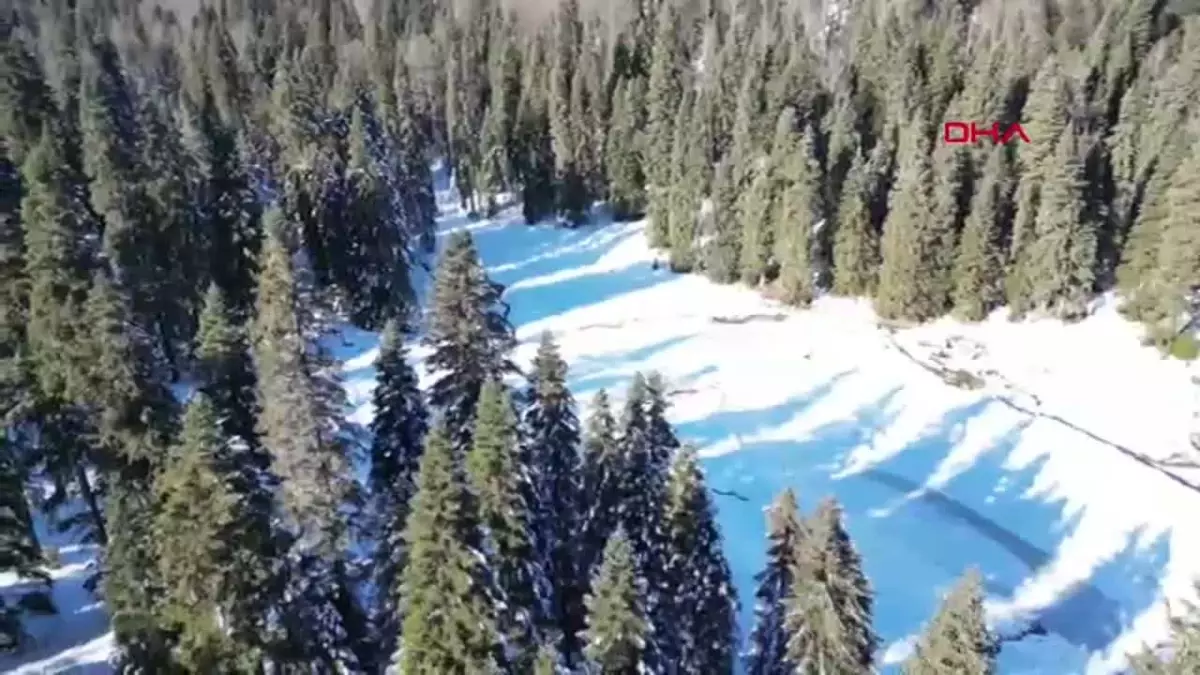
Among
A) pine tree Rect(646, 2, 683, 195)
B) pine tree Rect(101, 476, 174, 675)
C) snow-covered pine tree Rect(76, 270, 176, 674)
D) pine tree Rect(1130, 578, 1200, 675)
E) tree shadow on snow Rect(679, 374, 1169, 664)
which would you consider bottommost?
tree shadow on snow Rect(679, 374, 1169, 664)

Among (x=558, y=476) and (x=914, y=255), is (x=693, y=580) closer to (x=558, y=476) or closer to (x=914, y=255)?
(x=558, y=476)

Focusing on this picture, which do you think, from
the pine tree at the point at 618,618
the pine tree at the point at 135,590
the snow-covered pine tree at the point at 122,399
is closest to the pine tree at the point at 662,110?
the snow-covered pine tree at the point at 122,399

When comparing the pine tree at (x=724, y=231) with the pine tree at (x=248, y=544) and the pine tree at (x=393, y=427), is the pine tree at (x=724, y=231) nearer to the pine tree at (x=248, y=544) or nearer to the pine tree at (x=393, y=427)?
the pine tree at (x=393, y=427)

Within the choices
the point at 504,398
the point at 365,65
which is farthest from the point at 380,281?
the point at 365,65

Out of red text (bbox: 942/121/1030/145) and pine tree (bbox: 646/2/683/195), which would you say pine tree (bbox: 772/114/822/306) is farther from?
pine tree (bbox: 646/2/683/195)

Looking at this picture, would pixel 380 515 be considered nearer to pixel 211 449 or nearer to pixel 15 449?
pixel 211 449

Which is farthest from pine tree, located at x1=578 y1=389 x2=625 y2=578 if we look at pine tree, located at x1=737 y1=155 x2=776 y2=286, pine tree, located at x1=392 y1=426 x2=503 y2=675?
pine tree, located at x1=737 y1=155 x2=776 y2=286
